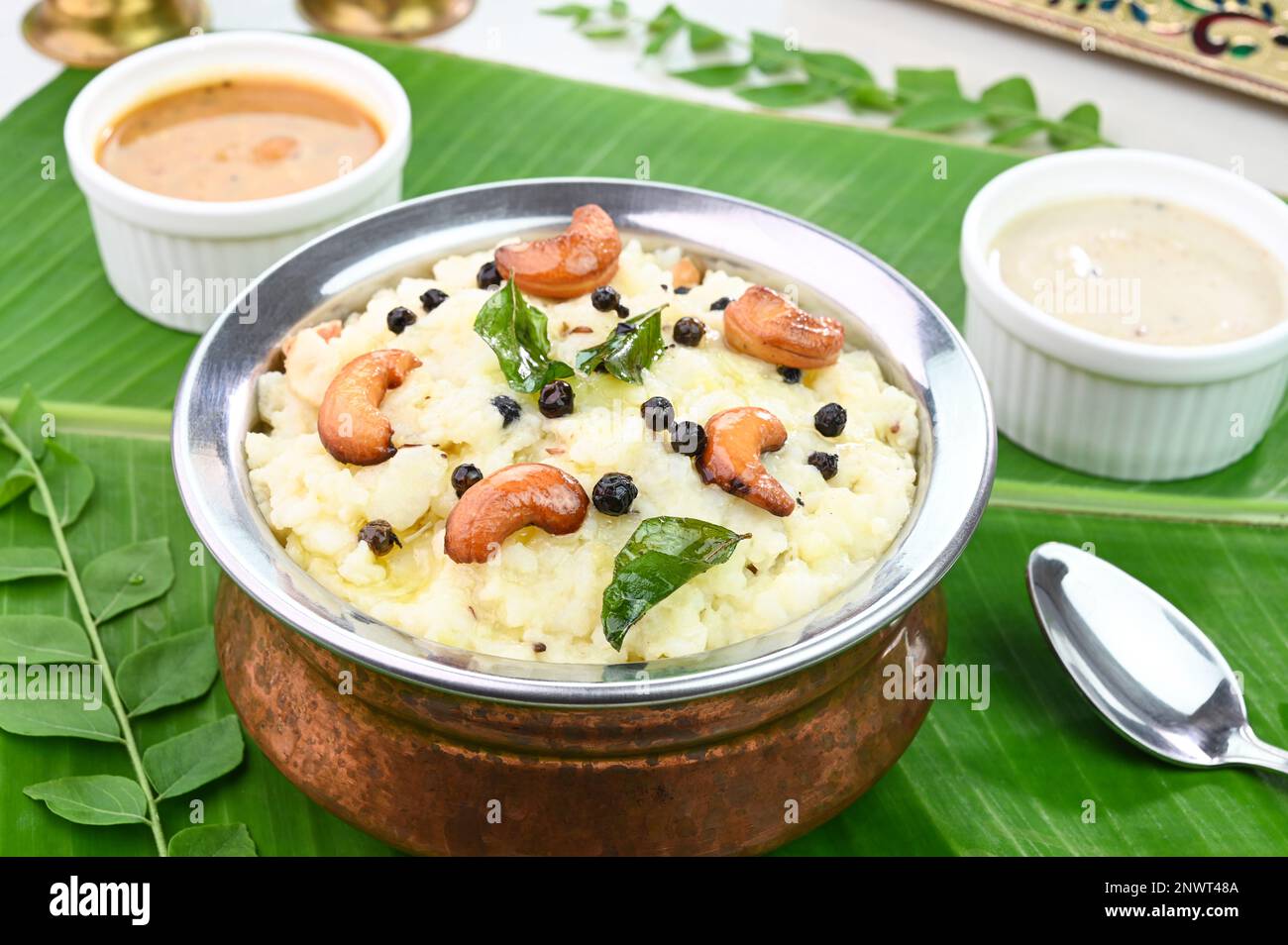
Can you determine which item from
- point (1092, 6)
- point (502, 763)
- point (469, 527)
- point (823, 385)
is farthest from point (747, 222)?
point (1092, 6)

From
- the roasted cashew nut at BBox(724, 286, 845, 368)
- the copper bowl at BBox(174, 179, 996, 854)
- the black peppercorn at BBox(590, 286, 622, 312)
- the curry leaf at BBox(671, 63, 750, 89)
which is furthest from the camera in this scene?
the curry leaf at BBox(671, 63, 750, 89)

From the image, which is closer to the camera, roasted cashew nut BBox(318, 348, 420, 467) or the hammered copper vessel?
the hammered copper vessel

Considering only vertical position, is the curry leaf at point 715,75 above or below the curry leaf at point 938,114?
below

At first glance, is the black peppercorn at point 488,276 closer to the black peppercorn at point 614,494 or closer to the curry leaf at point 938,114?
the black peppercorn at point 614,494

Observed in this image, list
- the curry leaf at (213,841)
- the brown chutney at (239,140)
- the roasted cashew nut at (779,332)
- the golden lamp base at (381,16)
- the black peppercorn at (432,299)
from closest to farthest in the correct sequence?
the curry leaf at (213,841) → the roasted cashew nut at (779,332) → the black peppercorn at (432,299) → the brown chutney at (239,140) → the golden lamp base at (381,16)

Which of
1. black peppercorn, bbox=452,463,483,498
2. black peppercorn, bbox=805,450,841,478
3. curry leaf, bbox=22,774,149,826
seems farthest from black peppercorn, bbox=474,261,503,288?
curry leaf, bbox=22,774,149,826

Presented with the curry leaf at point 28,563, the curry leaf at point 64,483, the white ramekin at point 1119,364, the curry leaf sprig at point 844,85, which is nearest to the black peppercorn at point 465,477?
the curry leaf at point 28,563

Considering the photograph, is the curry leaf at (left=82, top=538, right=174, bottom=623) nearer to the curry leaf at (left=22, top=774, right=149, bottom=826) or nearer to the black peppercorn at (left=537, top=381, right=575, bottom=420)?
the curry leaf at (left=22, top=774, right=149, bottom=826)
